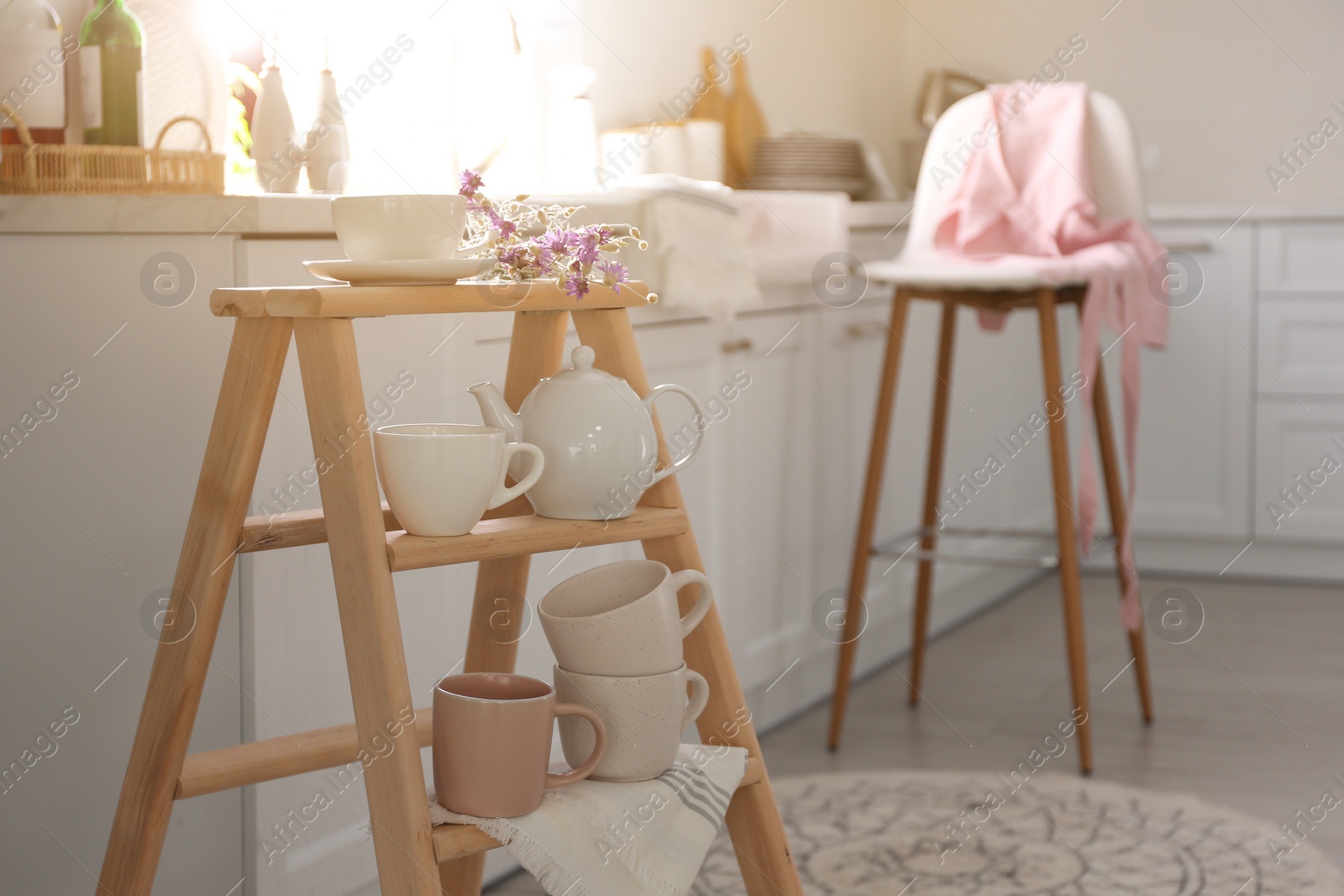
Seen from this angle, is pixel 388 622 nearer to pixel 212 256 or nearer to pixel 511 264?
pixel 511 264

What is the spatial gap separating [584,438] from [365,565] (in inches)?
9.1

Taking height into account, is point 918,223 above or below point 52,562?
above

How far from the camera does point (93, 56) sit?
145 cm

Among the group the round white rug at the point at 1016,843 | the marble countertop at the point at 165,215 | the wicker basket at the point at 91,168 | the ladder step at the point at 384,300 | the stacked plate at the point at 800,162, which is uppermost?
the stacked plate at the point at 800,162

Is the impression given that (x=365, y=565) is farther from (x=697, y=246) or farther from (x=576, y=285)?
(x=697, y=246)

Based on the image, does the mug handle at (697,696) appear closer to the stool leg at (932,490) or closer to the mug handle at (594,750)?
the mug handle at (594,750)

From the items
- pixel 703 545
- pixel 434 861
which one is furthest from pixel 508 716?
pixel 703 545

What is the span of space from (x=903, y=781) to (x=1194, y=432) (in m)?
1.84

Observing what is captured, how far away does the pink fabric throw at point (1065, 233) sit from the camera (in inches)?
84.5

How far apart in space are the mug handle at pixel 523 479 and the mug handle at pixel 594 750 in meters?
0.19

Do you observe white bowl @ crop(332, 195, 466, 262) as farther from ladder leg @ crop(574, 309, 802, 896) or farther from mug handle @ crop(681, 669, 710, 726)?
mug handle @ crop(681, 669, 710, 726)

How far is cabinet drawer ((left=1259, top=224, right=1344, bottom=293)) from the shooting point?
3.33m

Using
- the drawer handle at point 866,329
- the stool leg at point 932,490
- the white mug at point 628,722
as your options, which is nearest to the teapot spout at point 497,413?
the white mug at point 628,722

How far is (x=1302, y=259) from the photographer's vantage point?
3369 mm
